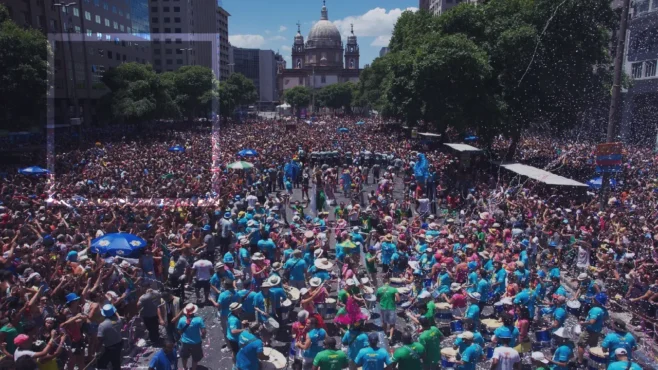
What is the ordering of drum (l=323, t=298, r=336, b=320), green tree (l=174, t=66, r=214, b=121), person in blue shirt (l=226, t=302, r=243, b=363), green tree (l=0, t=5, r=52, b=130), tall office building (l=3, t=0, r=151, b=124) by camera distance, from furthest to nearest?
green tree (l=174, t=66, r=214, b=121), tall office building (l=3, t=0, r=151, b=124), green tree (l=0, t=5, r=52, b=130), drum (l=323, t=298, r=336, b=320), person in blue shirt (l=226, t=302, r=243, b=363)

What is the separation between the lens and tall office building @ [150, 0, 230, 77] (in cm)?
→ 9388

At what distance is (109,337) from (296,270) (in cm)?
390

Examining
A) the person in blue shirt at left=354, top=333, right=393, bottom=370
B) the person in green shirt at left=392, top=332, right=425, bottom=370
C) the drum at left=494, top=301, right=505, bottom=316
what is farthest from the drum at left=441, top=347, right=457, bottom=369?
the drum at left=494, top=301, right=505, bottom=316

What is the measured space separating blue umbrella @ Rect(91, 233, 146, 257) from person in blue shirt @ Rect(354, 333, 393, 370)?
5.83 m

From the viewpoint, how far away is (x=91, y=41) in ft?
178

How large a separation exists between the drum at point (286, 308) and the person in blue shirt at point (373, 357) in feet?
9.61

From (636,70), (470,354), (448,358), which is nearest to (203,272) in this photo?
(448,358)

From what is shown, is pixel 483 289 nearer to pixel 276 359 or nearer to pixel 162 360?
pixel 276 359

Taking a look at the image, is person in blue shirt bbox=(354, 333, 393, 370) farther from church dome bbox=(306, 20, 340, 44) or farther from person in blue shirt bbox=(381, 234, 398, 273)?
church dome bbox=(306, 20, 340, 44)

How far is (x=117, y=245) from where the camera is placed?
998 centimetres

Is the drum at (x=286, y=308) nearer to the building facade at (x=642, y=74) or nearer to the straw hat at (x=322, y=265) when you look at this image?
the straw hat at (x=322, y=265)

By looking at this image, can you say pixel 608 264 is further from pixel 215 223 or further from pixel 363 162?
pixel 363 162

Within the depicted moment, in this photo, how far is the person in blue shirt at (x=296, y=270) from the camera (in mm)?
10000

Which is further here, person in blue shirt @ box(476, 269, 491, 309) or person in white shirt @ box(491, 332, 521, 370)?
person in blue shirt @ box(476, 269, 491, 309)
